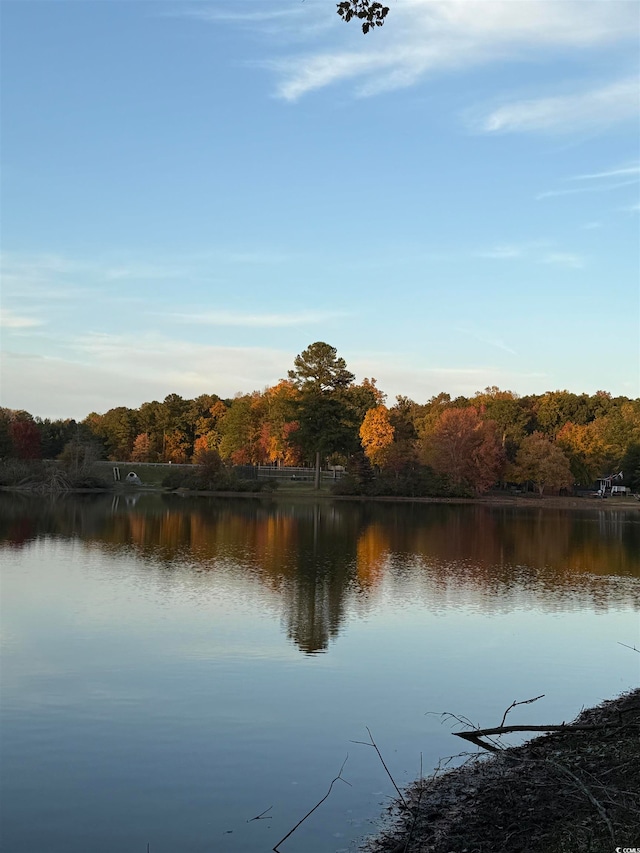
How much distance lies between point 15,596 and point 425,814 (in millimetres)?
13814

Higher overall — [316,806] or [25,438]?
[25,438]

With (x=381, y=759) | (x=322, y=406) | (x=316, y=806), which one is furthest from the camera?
(x=322, y=406)

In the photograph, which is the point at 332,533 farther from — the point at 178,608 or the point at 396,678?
the point at 396,678

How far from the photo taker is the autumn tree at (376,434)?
80.4 m

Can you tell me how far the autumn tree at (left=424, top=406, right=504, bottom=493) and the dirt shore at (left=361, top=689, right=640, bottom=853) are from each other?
6871 centimetres

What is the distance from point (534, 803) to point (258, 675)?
229 inches

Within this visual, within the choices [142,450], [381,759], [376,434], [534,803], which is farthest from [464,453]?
[534,803]

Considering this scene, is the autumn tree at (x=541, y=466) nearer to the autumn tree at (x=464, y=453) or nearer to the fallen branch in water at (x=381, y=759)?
the autumn tree at (x=464, y=453)

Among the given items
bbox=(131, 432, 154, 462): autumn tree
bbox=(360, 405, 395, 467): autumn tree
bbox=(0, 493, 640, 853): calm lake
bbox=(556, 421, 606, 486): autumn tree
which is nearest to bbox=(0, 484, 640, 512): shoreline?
bbox=(556, 421, 606, 486): autumn tree

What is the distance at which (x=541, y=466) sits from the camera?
80.3 metres

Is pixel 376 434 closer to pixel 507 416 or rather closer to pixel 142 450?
pixel 507 416

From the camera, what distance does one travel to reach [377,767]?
9.19m

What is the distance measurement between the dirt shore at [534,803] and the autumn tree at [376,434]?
70709 millimetres

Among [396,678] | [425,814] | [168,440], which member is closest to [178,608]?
[396,678]
